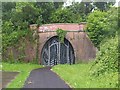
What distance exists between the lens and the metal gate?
107ft

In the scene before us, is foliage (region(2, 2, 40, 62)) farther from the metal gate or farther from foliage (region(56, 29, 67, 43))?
foliage (region(56, 29, 67, 43))

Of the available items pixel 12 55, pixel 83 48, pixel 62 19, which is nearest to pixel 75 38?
pixel 83 48

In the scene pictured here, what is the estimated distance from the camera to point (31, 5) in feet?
111

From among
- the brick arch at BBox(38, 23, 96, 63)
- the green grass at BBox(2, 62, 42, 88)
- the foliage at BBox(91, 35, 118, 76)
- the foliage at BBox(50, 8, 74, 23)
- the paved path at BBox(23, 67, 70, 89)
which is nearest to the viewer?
the paved path at BBox(23, 67, 70, 89)

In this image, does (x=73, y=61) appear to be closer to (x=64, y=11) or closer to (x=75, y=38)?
(x=75, y=38)

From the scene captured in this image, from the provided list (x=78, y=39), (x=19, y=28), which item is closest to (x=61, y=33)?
(x=78, y=39)

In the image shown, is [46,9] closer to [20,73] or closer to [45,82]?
[20,73]

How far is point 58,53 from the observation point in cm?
3281

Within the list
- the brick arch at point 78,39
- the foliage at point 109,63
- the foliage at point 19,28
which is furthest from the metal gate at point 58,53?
the foliage at point 109,63

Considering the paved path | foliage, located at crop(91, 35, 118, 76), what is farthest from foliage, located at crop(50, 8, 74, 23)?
foliage, located at crop(91, 35, 118, 76)

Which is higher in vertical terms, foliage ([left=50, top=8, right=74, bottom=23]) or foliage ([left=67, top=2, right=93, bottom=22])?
foliage ([left=67, top=2, right=93, bottom=22])

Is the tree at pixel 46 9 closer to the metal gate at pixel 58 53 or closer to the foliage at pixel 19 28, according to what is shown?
the foliage at pixel 19 28

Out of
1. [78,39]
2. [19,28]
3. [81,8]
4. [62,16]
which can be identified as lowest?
[78,39]

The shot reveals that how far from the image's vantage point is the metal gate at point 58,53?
107 feet
